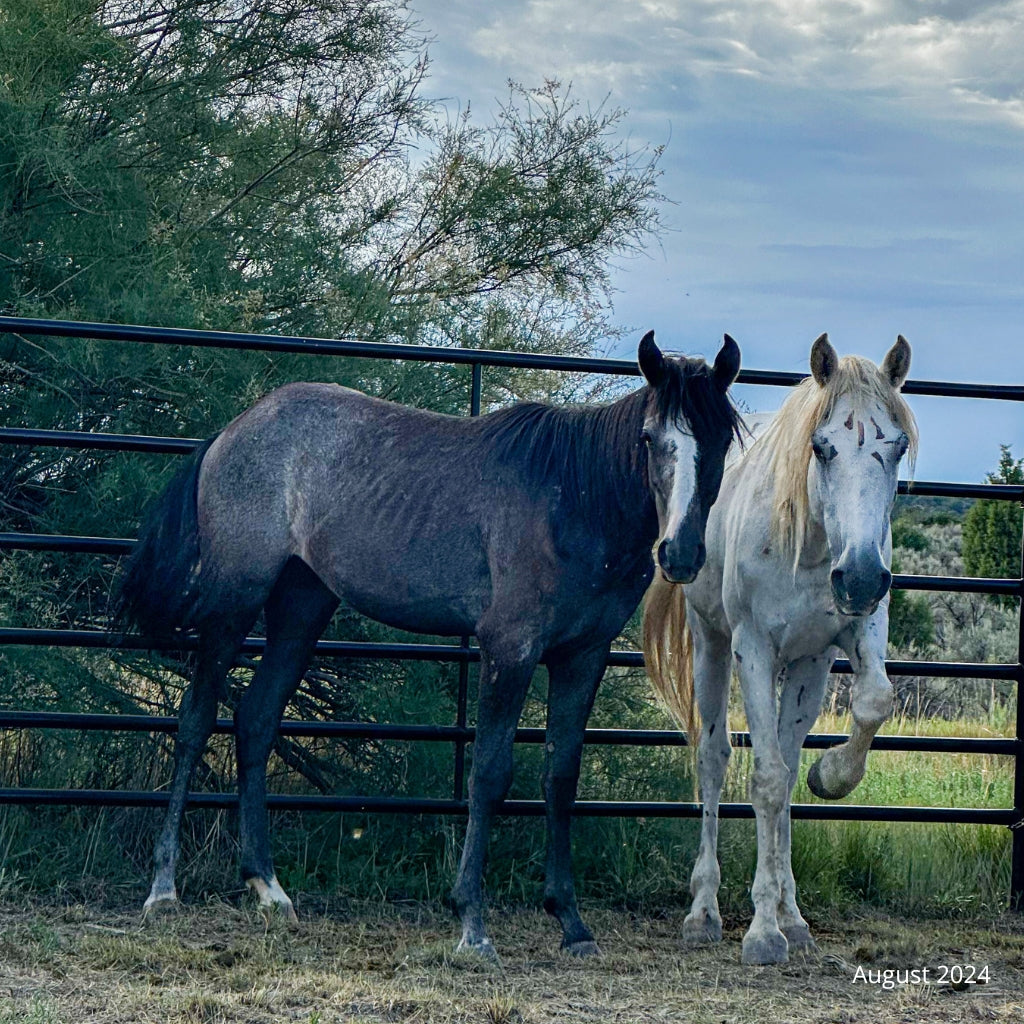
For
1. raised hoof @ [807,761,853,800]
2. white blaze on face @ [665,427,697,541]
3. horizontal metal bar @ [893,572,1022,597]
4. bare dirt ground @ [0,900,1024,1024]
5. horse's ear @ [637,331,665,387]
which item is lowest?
bare dirt ground @ [0,900,1024,1024]

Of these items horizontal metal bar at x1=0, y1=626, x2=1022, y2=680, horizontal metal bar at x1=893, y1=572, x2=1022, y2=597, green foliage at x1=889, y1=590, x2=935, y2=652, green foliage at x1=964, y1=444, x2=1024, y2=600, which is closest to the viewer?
horizontal metal bar at x1=0, y1=626, x2=1022, y2=680

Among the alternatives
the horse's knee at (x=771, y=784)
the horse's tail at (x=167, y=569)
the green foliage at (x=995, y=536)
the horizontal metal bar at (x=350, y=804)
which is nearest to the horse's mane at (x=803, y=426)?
the horse's knee at (x=771, y=784)

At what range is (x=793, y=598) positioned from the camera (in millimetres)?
3457

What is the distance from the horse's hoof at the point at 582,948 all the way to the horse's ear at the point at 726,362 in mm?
1581

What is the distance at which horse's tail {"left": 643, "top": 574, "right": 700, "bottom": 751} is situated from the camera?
4.05 meters

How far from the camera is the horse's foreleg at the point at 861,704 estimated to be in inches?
133

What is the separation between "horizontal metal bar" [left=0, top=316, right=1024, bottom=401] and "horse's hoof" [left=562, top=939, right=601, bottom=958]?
1.79m

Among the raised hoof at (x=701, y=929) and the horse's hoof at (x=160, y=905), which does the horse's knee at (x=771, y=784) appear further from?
the horse's hoof at (x=160, y=905)

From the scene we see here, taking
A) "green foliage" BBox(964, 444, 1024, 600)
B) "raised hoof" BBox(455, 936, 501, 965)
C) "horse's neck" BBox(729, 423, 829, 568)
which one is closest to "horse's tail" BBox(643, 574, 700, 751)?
"horse's neck" BBox(729, 423, 829, 568)

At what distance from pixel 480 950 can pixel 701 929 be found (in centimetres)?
78

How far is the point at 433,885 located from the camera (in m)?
4.07

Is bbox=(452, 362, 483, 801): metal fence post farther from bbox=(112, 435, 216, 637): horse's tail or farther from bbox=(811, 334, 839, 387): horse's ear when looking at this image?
bbox=(811, 334, 839, 387): horse's ear

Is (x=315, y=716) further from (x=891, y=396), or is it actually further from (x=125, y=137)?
(x=125, y=137)

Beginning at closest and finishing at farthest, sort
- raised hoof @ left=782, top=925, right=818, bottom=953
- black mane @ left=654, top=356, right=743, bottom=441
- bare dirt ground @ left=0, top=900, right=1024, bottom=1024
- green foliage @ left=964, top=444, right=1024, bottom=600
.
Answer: bare dirt ground @ left=0, top=900, right=1024, bottom=1024 < black mane @ left=654, top=356, right=743, bottom=441 < raised hoof @ left=782, top=925, right=818, bottom=953 < green foliage @ left=964, top=444, right=1024, bottom=600
